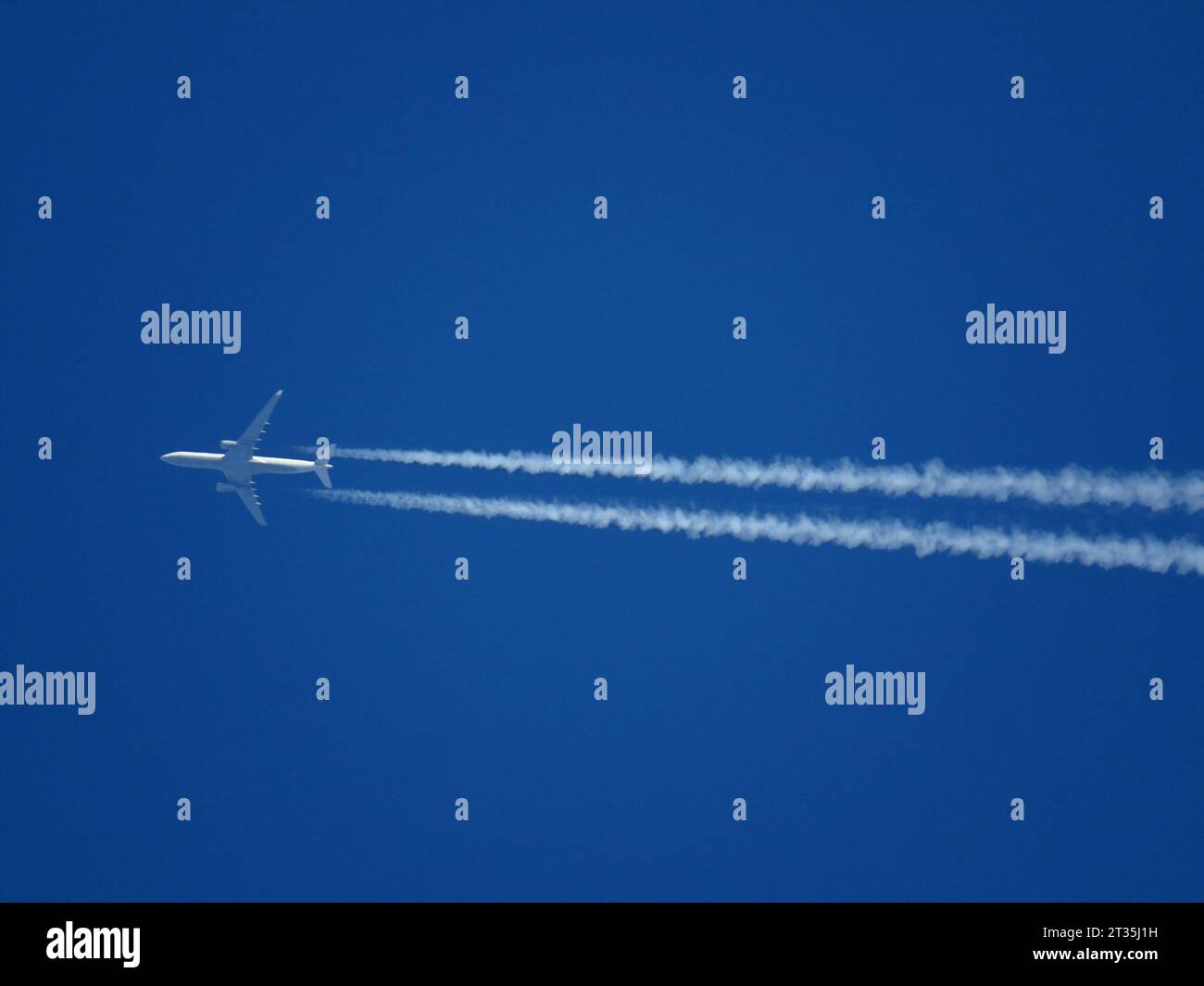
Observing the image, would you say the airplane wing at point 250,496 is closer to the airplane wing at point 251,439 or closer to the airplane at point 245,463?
the airplane at point 245,463

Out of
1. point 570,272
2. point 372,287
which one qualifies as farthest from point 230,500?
point 372,287

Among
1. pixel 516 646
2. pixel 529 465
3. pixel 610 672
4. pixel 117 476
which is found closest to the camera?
pixel 529 465

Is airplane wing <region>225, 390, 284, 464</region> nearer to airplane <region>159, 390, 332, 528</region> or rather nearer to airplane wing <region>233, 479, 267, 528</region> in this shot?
airplane <region>159, 390, 332, 528</region>

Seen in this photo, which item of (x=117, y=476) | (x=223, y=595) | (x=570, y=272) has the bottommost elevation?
(x=223, y=595)

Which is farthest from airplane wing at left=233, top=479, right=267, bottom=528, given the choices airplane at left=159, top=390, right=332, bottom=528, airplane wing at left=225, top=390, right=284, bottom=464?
airplane wing at left=225, top=390, right=284, bottom=464

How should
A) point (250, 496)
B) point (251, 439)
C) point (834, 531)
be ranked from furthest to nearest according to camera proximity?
point (250, 496) → point (251, 439) → point (834, 531)

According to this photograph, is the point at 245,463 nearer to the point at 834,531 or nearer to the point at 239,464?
the point at 239,464

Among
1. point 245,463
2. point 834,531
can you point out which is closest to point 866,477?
point 834,531

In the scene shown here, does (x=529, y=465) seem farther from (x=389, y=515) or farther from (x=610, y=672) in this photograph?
(x=389, y=515)
